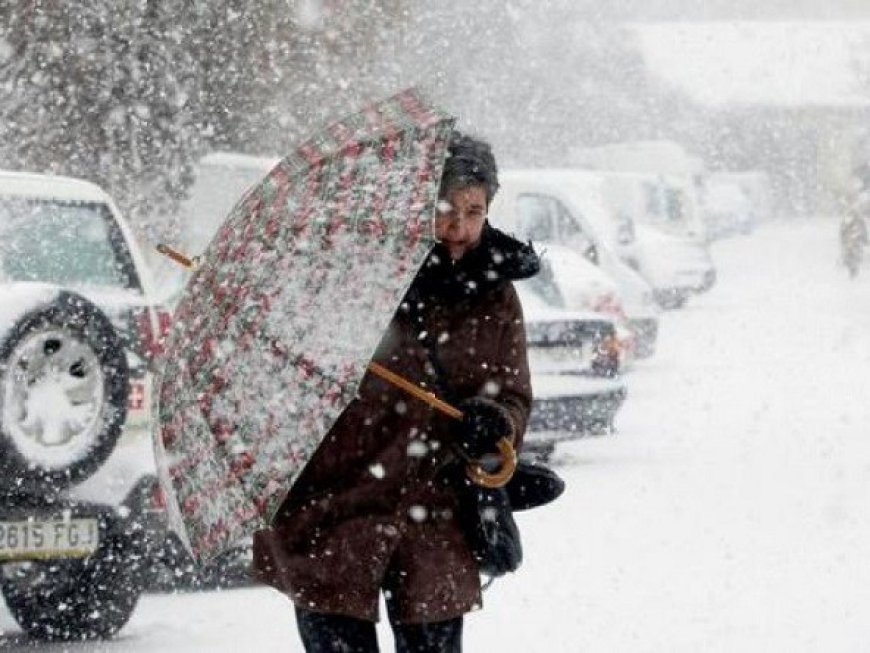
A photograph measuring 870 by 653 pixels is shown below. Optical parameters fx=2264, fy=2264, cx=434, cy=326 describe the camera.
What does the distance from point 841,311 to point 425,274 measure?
2736cm

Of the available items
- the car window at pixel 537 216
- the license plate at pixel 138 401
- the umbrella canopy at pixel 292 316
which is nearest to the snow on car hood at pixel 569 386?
the license plate at pixel 138 401

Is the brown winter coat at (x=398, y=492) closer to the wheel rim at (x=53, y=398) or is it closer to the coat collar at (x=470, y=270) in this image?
the coat collar at (x=470, y=270)

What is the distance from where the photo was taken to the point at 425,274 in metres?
4.42

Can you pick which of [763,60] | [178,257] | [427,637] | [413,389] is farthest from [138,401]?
[763,60]

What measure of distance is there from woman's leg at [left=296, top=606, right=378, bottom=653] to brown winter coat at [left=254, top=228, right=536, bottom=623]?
49 millimetres

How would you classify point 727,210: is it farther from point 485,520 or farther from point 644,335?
point 485,520

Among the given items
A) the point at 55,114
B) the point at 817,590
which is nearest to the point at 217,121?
the point at 55,114

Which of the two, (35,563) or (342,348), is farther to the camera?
(35,563)

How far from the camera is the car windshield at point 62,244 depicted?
7.97 metres

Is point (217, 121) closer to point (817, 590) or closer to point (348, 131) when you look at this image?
point (817, 590)

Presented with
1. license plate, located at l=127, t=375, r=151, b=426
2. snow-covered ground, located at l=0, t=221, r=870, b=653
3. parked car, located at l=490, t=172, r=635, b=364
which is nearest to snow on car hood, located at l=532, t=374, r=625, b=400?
snow-covered ground, located at l=0, t=221, r=870, b=653

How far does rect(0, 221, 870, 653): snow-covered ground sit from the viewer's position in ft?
26.2

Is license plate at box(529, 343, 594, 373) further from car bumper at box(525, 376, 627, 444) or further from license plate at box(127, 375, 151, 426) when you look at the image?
license plate at box(127, 375, 151, 426)

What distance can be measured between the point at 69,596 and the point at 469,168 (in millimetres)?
3873
